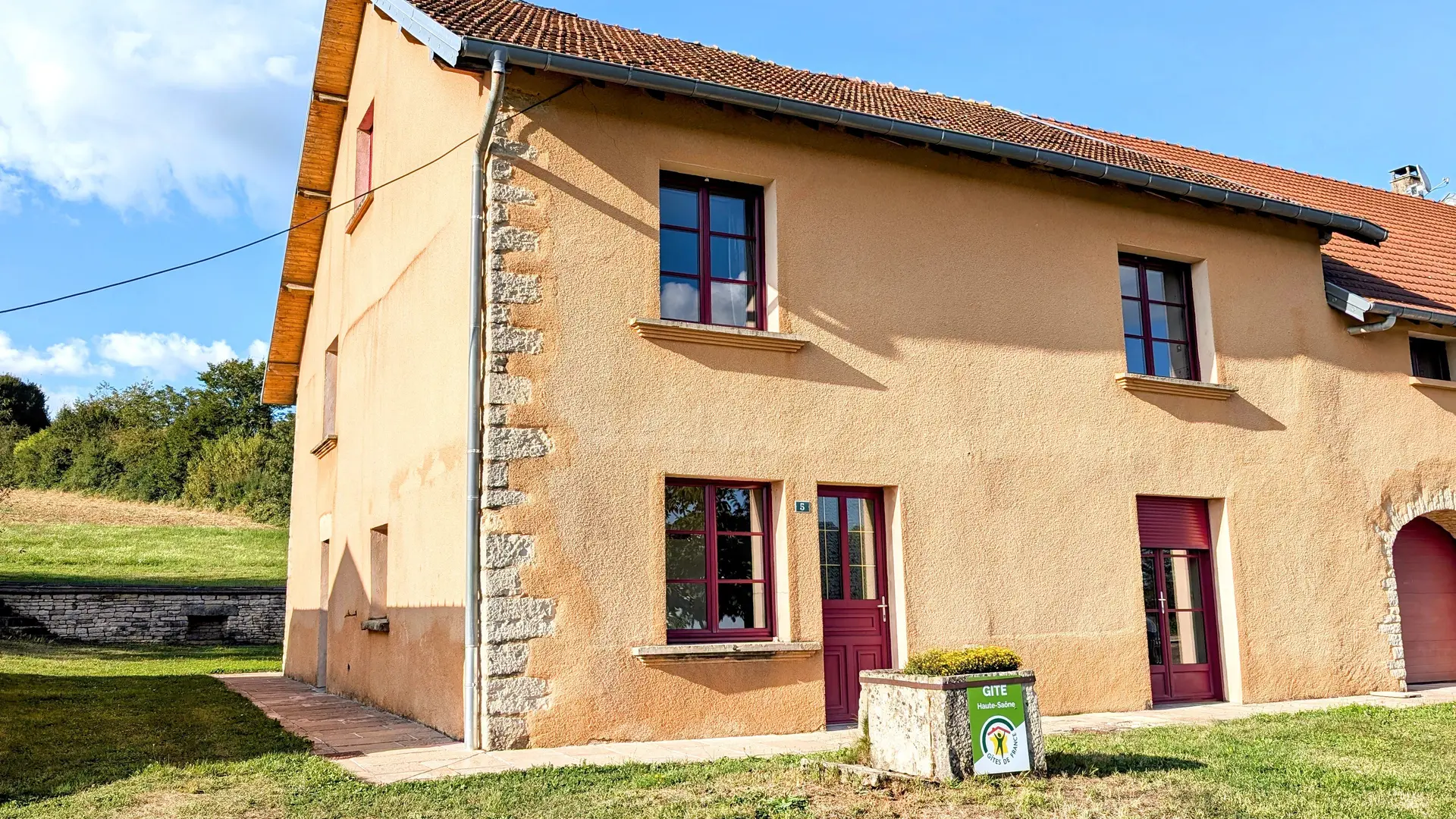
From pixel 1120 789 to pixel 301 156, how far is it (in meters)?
12.8

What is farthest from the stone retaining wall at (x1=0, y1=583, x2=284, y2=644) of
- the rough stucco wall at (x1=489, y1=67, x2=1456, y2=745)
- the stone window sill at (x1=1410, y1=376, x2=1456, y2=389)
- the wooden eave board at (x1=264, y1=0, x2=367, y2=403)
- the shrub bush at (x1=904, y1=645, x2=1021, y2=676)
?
the stone window sill at (x1=1410, y1=376, x2=1456, y2=389)

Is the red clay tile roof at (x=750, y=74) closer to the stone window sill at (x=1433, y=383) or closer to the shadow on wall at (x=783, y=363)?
the shadow on wall at (x=783, y=363)

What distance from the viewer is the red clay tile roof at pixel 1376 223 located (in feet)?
42.4

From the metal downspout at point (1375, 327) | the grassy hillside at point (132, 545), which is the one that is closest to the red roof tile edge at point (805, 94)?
the metal downspout at point (1375, 327)

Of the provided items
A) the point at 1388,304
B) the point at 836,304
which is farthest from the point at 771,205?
the point at 1388,304

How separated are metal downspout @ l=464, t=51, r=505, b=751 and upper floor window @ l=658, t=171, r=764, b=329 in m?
1.49

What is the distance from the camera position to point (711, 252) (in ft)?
30.5

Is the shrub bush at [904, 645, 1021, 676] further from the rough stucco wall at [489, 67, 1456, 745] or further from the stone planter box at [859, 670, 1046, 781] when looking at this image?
the rough stucco wall at [489, 67, 1456, 745]

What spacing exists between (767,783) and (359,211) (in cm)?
851

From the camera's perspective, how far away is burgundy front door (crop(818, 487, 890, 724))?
9.12m

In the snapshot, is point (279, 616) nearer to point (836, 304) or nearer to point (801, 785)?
point (836, 304)

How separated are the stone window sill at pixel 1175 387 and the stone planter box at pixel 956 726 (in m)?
4.96

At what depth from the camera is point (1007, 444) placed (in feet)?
32.4

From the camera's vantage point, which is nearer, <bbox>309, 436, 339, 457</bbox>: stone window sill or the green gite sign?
the green gite sign
